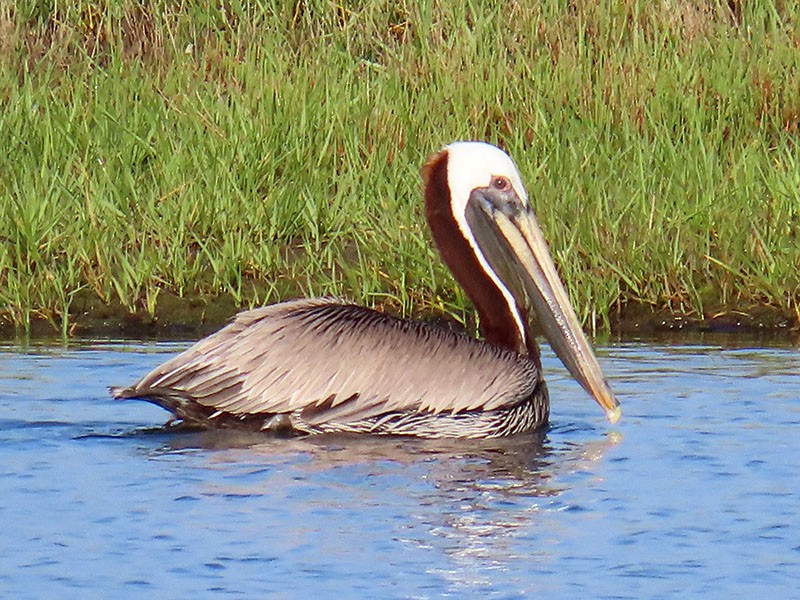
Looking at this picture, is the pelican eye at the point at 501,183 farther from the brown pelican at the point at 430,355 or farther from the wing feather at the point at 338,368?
the wing feather at the point at 338,368

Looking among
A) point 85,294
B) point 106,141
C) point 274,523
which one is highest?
point 106,141

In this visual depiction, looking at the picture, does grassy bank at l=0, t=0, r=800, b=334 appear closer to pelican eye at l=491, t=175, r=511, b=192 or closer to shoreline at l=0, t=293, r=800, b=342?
shoreline at l=0, t=293, r=800, b=342

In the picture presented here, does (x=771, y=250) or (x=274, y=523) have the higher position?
(x=771, y=250)

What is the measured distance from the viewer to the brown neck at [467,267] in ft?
22.6

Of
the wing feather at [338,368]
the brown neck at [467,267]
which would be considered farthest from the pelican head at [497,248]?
the wing feather at [338,368]

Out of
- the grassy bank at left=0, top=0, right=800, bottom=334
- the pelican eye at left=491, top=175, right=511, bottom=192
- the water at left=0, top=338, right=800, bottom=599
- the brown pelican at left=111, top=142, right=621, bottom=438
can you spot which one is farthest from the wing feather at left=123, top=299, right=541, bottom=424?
the grassy bank at left=0, top=0, right=800, bottom=334

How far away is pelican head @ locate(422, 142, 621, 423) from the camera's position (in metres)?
6.82

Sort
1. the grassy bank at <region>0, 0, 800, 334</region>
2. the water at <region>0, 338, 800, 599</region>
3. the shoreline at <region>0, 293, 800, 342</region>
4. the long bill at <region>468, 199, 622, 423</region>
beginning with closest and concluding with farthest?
the water at <region>0, 338, 800, 599</region> < the long bill at <region>468, 199, 622, 423</region> < the shoreline at <region>0, 293, 800, 342</region> < the grassy bank at <region>0, 0, 800, 334</region>

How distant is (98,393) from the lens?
22.6 feet

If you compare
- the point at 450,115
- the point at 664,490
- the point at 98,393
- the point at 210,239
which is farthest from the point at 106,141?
the point at 664,490

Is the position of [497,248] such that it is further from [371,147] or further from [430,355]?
[371,147]

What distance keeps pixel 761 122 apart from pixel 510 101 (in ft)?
4.15

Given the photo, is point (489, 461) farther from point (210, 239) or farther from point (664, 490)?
point (210, 239)

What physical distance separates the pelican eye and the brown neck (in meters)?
0.17
